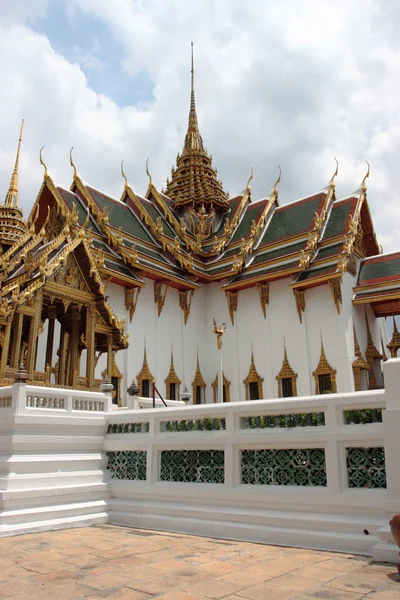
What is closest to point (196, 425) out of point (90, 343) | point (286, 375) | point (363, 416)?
point (363, 416)

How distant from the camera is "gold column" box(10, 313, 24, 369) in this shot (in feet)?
22.5

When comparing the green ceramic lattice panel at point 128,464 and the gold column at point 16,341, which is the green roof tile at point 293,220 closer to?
the gold column at point 16,341

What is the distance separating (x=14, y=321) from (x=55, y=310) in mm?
1215

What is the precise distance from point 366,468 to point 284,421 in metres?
0.89

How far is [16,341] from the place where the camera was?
22.5ft

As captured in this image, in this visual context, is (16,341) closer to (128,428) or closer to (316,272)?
(128,428)

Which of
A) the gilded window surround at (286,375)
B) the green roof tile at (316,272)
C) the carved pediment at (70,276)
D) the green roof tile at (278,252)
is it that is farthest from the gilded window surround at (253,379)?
the carved pediment at (70,276)

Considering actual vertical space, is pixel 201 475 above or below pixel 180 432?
below

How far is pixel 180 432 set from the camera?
5.67 metres

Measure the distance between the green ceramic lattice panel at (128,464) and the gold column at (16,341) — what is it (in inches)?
72.7

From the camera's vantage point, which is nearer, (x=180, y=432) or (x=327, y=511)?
(x=327, y=511)

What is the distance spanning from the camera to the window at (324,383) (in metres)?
16.6

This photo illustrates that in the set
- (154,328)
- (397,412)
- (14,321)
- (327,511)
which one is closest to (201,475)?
(327,511)

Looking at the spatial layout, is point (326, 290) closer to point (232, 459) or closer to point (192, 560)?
point (232, 459)
